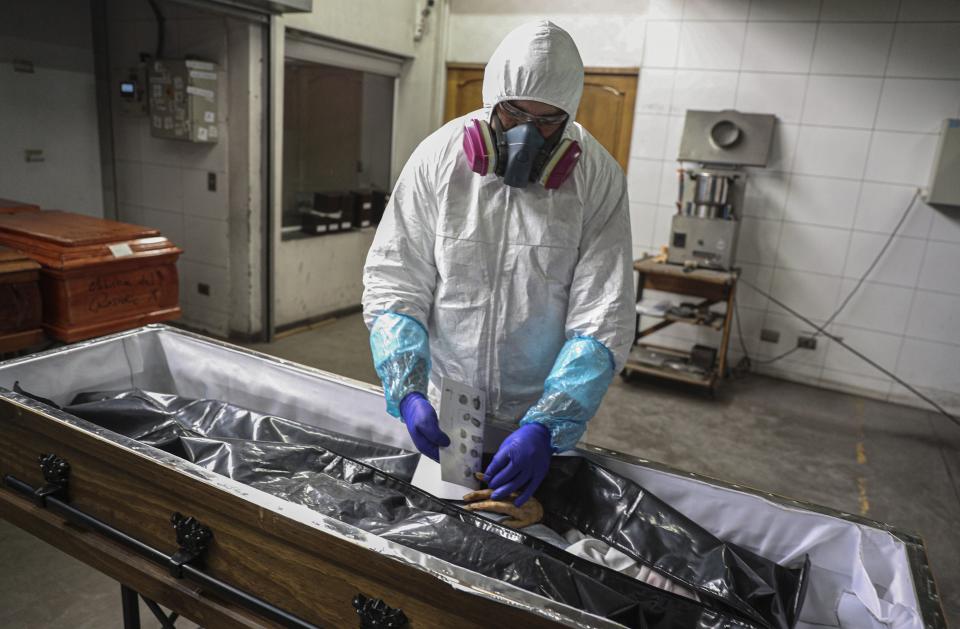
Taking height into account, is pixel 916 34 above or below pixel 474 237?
above

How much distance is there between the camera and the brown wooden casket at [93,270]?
2.38 metres

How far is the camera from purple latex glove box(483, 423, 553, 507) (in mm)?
1187

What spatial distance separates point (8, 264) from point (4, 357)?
41 cm

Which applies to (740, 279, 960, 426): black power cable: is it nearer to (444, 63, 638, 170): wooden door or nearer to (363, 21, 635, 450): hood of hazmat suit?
(444, 63, 638, 170): wooden door

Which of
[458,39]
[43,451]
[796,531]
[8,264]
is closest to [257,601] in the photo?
[43,451]

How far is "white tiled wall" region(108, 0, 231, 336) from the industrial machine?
285cm

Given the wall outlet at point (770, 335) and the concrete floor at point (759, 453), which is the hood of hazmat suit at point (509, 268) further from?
the wall outlet at point (770, 335)

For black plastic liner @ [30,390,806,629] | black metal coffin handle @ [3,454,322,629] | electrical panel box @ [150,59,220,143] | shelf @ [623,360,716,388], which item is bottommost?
shelf @ [623,360,716,388]

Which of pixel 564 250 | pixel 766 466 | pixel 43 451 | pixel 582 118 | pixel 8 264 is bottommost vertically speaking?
pixel 766 466

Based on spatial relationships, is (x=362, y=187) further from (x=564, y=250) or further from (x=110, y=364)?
(x=564, y=250)

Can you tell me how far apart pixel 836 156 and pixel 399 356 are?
3.69 meters

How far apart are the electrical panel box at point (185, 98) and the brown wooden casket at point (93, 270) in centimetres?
116

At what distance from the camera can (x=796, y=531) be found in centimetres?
121

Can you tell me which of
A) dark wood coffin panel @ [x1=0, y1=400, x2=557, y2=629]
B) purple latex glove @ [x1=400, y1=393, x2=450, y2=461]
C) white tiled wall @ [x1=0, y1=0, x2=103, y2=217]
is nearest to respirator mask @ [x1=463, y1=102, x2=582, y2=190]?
purple latex glove @ [x1=400, y1=393, x2=450, y2=461]
